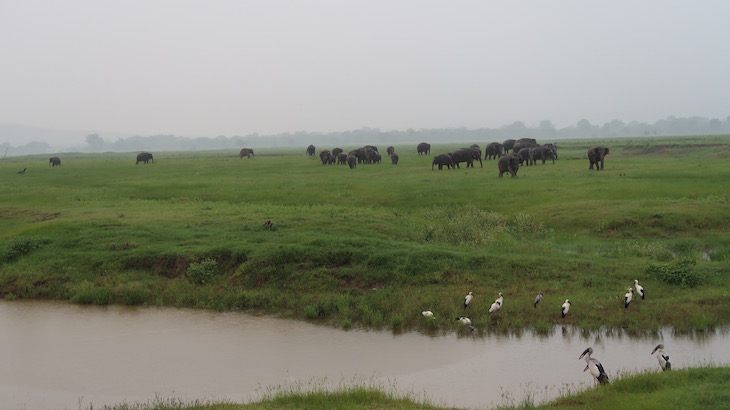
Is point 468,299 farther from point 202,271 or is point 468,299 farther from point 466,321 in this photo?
point 202,271

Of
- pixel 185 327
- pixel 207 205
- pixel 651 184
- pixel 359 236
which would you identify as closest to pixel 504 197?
pixel 651 184

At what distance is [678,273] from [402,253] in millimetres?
7039

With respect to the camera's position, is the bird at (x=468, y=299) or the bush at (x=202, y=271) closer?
the bird at (x=468, y=299)

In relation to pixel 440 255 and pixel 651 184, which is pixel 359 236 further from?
pixel 651 184

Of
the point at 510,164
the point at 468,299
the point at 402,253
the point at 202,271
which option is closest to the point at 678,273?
the point at 468,299

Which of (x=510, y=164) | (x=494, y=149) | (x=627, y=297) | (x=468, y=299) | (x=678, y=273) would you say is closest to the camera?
(x=627, y=297)

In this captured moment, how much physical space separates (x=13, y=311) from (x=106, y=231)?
16.7ft

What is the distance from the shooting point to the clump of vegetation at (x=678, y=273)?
1490cm

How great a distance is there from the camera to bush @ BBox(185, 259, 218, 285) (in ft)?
56.0

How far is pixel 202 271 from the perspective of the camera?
17.2 m

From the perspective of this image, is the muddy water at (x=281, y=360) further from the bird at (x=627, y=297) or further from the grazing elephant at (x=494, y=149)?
the grazing elephant at (x=494, y=149)

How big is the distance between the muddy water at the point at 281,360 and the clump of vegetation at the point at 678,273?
2.76 metres

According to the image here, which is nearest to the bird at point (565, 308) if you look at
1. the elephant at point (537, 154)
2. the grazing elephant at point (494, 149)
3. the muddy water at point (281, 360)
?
the muddy water at point (281, 360)

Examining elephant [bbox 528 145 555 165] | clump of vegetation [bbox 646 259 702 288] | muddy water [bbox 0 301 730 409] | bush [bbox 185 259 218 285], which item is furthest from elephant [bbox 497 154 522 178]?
muddy water [bbox 0 301 730 409]
